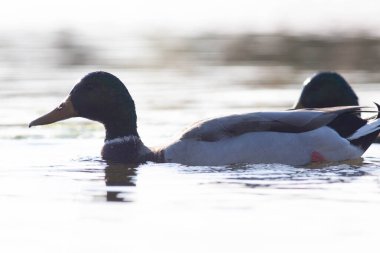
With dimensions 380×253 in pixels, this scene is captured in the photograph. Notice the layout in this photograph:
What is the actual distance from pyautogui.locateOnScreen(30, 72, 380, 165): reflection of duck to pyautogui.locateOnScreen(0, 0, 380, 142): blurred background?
6.01ft

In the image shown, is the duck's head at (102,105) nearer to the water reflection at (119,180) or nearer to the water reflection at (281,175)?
the water reflection at (119,180)

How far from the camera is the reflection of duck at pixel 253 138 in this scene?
39.0 feet

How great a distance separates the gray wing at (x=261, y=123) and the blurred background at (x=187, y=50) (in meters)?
2.72

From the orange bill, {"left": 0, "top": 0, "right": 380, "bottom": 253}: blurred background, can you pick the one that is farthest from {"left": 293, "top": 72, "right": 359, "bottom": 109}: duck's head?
the orange bill

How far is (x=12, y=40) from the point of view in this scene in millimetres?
21109

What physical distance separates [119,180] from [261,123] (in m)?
1.45

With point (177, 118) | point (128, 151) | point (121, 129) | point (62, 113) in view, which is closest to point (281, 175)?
point (128, 151)

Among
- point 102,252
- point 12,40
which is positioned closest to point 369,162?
point 102,252

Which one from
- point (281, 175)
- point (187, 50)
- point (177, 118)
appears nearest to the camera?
point (281, 175)

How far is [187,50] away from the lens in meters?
20.0

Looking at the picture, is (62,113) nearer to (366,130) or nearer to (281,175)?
(281,175)

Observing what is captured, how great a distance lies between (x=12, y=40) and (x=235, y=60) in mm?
3945

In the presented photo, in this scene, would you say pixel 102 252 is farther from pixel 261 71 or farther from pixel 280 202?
pixel 261 71

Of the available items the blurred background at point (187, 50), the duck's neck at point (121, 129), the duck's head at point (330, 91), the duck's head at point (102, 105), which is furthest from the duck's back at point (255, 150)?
the blurred background at point (187, 50)
